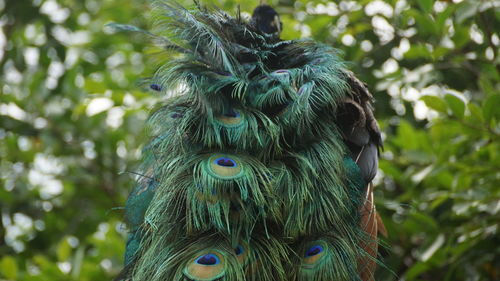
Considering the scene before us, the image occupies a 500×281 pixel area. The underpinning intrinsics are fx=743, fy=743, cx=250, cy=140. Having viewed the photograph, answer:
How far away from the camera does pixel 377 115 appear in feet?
14.9

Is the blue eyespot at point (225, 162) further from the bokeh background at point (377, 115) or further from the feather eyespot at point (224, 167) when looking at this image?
the bokeh background at point (377, 115)

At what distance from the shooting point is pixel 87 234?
5.00 metres

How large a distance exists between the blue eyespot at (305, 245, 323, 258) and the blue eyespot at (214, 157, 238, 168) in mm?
358

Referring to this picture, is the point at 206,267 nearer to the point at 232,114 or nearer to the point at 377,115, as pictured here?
the point at 232,114

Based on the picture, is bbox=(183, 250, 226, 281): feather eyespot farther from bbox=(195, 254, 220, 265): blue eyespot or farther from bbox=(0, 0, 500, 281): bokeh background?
bbox=(0, 0, 500, 281): bokeh background

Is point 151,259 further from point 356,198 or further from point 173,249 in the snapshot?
point 356,198

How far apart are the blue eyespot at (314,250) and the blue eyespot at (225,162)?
36 cm

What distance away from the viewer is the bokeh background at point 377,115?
360 cm

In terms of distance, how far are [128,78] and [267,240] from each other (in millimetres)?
2456

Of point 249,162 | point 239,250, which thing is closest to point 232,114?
point 249,162

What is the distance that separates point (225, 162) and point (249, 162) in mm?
78

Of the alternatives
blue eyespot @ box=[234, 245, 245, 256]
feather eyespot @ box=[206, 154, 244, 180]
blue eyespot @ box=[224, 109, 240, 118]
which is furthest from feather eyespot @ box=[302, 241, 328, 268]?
blue eyespot @ box=[224, 109, 240, 118]

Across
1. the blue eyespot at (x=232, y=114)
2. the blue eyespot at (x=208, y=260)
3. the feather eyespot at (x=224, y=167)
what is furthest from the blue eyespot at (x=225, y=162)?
the blue eyespot at (x=208, y=260)

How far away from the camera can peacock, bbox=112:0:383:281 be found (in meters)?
2.28
